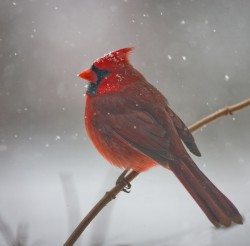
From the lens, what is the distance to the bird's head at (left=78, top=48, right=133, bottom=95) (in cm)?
173

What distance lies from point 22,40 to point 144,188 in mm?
2122

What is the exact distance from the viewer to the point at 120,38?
5160 mm

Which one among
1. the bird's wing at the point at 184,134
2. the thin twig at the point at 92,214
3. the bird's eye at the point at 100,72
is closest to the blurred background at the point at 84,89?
the bird's wing at the point at 184,134

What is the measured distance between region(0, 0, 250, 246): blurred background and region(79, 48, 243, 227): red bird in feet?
3.62

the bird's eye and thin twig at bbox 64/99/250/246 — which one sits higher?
the bird's eye

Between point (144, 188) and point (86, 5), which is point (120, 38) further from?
point (144, 188)

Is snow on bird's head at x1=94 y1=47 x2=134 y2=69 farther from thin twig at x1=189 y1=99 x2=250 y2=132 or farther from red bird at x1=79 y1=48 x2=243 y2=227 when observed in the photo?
thin twig at x1=189 y1=99 x2=250 y2=132

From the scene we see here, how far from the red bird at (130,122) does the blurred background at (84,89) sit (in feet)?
3.62

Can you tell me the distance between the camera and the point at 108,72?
72.2 inches

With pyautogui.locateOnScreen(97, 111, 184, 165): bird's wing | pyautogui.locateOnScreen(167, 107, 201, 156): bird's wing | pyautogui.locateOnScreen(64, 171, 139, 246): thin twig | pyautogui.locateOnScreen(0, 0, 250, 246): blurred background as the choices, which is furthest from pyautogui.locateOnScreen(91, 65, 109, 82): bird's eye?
pyautogui.locateOnScreen(0, 0, 250, 246): blurred background

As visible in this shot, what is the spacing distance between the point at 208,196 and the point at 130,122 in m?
0.64

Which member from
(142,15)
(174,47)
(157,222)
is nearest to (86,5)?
(142,15)

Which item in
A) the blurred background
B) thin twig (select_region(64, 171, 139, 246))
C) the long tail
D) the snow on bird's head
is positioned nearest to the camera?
the long tail

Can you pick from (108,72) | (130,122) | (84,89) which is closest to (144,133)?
(130,122)
